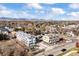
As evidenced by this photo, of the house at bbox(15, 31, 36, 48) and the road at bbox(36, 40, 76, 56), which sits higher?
the house at bbox(15, 31, 36, 48)

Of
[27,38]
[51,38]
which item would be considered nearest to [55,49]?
[51,38]

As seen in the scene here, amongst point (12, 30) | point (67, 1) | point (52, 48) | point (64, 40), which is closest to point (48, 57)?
point (52, 48)

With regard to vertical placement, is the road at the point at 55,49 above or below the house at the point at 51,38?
below

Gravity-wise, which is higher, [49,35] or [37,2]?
[37,2]

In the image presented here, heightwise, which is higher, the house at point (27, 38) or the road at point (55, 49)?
the house at point (27, 38)

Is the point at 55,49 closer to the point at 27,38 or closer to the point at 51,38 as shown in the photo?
the point at 51,38

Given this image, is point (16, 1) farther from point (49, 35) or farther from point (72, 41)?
point (72, 41)

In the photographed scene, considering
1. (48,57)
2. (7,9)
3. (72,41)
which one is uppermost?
(7,9)
